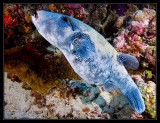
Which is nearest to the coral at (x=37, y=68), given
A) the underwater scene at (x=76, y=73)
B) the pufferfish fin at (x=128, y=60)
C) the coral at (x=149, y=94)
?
the underwater scene at (x=76, y=73)

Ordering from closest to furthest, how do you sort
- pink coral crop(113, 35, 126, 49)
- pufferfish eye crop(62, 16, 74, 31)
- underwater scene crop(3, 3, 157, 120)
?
pufferfish eye crop(62, 16, 74, 31)
underwater scene crop(3, 3, 157, 120)
pink coral crop(113, 35, 126, 49)

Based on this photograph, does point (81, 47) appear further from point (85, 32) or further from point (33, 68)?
point (33, 68)

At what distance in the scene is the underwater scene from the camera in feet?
12.6

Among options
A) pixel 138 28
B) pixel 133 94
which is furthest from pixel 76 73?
pixel 138 28

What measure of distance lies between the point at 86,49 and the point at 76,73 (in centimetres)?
133

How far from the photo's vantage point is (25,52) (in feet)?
13.8

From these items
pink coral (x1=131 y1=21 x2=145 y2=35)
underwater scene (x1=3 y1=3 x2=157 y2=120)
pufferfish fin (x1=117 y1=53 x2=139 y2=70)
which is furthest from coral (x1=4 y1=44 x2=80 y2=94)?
pink coral (x1=131 y1=21 x2=145 y2=35)

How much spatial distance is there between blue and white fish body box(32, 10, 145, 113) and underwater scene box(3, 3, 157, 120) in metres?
0.02

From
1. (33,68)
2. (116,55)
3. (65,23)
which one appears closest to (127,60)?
(116,55)

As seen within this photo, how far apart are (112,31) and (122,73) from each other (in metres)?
1.76

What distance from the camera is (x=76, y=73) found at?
4.10 meters

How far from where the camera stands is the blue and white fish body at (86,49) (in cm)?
271

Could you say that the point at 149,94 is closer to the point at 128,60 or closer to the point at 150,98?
the point at 150,98

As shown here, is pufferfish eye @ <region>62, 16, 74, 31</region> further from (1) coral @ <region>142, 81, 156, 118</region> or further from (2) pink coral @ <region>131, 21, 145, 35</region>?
(2) pink coral @ <region>131, 21, 145, 35</region>
